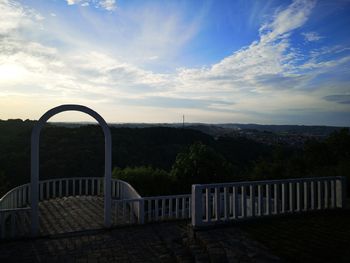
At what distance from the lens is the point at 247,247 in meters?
4.36

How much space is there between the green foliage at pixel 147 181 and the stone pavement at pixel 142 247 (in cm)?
460

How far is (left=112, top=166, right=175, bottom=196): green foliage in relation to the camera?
10.5 metres

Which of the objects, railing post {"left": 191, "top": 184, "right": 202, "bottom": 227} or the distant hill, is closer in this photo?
railing post {"left": 191, "top": 184, "right": 202, "bottom": 227}

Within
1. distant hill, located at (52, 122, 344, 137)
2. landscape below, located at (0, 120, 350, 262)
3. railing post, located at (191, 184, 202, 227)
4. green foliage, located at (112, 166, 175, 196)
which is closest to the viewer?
landscape below, located at (0, 120, 350, 262)

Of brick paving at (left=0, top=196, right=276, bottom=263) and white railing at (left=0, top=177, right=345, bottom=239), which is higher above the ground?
white railing at (left=0, top=177, right=345, bottom=239)

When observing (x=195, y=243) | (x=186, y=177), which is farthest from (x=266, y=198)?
(x=186, y=177)

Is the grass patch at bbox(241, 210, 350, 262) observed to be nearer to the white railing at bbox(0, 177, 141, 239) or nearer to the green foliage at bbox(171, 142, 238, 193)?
the white railing at bbox(0, 177, 141, 239)

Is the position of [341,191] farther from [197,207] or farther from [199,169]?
[199,169]

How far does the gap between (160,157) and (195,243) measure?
80.0 ft

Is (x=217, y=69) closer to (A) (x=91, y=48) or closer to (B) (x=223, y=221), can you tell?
(A) (x=91, y=48)

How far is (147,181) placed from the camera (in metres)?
10.7

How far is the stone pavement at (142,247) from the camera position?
14.0 ft

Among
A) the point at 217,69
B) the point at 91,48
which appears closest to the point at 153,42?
the point at 91,48

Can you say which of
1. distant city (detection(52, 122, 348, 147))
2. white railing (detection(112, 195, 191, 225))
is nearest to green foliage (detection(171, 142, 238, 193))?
white railing (detection(112, 195, 191, 225))
